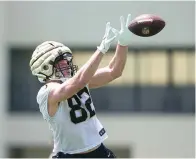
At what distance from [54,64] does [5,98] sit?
12.0m

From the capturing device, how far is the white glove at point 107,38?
4.91 m

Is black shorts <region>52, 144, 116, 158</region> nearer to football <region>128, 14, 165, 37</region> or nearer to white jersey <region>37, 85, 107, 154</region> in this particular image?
white jersey <region>37, 85, 107, 154</region>

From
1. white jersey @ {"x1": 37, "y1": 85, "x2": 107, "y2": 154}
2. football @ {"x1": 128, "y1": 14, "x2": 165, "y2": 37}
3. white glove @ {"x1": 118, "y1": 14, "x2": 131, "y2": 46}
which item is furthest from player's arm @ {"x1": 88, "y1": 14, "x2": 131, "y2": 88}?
white jersey @ {"x1": 37, "y1": 85, "x2": 107, "y2": 154}

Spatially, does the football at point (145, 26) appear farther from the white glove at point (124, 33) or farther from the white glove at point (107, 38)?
the white glove at point (107, 38)

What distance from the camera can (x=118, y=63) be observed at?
17.6 feet

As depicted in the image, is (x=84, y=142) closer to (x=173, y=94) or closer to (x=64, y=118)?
(x=64, y=118)

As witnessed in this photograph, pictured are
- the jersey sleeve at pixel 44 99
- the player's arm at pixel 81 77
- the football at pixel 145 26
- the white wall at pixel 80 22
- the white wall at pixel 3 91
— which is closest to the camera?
the player's arm at pixel 81 77

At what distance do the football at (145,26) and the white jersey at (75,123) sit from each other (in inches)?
25.4

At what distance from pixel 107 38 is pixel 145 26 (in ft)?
1.38

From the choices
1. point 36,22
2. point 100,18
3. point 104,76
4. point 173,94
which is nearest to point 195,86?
point 173,94

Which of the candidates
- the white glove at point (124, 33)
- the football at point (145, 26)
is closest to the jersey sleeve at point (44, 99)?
the white glove at point (124, 33)

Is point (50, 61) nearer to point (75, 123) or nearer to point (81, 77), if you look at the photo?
→ point (81, 77)

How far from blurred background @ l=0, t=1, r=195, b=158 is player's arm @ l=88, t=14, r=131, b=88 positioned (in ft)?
36.5

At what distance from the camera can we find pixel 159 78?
16.9 metres
